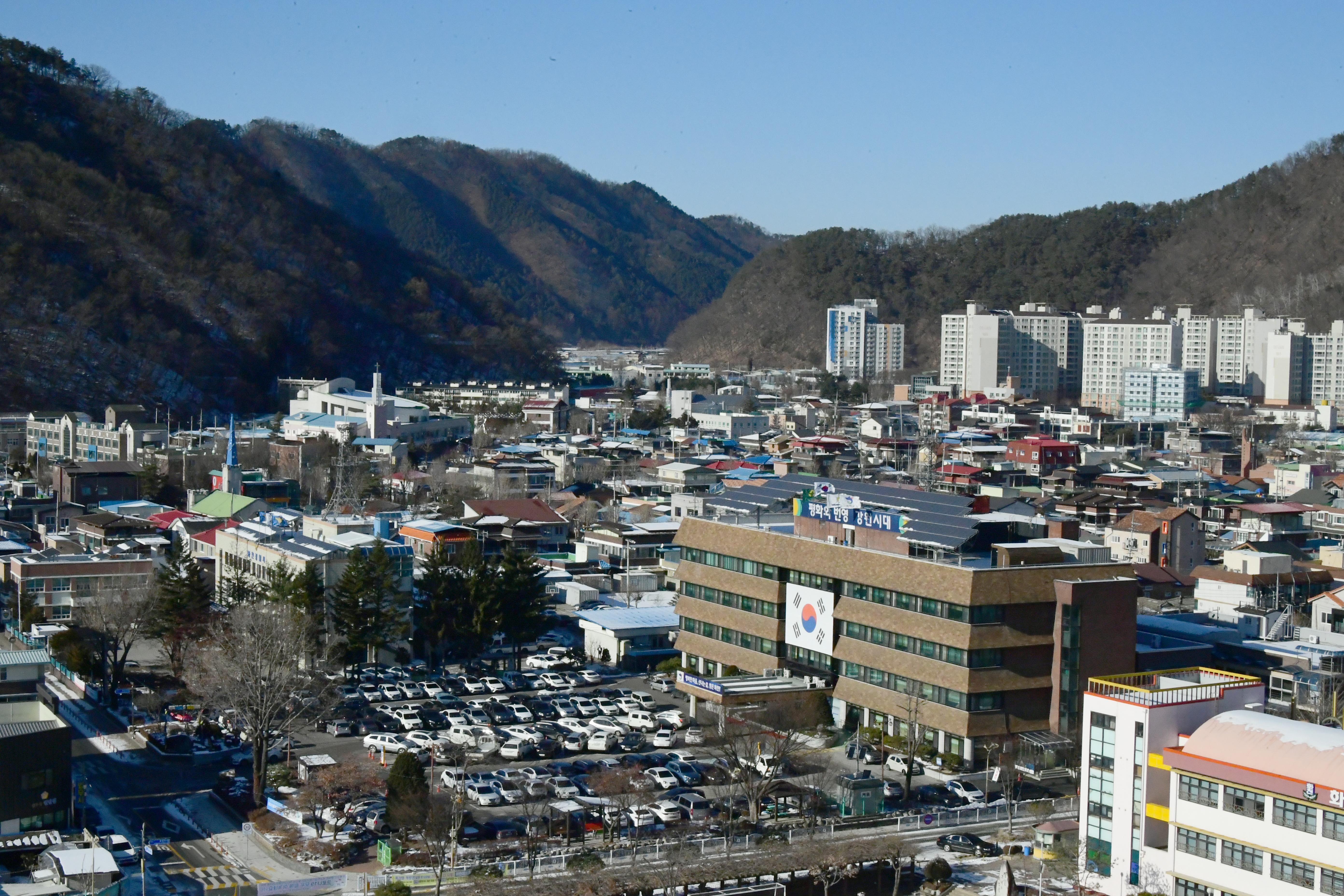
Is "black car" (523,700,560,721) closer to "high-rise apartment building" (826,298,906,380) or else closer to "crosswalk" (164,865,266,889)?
"crosswalk" (164,865,266,889)

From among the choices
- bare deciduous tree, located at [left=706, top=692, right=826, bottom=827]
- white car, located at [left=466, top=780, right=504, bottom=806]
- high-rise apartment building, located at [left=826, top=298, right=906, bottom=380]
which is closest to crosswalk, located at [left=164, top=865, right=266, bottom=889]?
white car, located at [left=466, top=780, right=504, bottom=806]

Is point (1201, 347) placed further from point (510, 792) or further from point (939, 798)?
point (510, 792)

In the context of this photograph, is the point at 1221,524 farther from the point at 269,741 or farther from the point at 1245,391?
the point at 1245,391

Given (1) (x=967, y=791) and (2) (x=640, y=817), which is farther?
(1) (x=967, y=791)

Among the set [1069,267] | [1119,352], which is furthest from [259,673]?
[1069,267]

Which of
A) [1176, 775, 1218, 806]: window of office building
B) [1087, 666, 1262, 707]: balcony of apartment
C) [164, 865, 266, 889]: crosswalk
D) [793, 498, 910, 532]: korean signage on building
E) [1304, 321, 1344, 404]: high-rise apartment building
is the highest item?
[1304, 321, 1344, 404]: high-rise apartment building

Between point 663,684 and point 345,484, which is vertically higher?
point 345,484

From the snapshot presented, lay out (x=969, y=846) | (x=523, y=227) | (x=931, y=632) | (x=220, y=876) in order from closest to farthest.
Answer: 1. (x=220, y=876)
2. (x=969, y=846)
3. (x=931, y=632)
4. (x=523, y=227)
